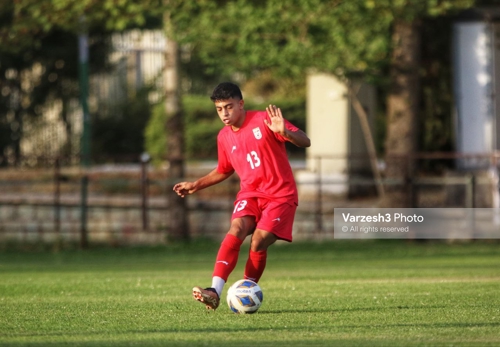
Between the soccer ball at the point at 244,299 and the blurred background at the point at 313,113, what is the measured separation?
1197 centimetres

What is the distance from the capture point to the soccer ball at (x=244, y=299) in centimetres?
947

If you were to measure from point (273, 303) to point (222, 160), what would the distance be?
1.50 meters

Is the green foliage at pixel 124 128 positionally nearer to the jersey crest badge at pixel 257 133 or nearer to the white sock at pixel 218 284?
the jersey crest badge at pixel 257 133

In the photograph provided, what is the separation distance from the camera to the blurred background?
21.7 meters

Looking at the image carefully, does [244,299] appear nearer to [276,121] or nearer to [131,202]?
[276,121]

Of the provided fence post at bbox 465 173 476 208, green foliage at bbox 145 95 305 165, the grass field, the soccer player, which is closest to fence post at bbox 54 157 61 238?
the grass field

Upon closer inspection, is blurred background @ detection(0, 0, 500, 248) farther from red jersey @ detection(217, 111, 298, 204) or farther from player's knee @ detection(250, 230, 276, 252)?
player's knee @ detection(250, 230, 276, 252)

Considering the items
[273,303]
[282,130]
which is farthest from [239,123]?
[273,303]

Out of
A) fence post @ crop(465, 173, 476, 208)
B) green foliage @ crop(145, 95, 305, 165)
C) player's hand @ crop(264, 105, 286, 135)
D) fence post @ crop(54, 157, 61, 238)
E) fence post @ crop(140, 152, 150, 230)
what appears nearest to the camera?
player's hand @ crop(264, 105, 286, 135)

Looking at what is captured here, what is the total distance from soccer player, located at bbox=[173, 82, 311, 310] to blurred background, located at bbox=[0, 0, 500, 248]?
11423 mm

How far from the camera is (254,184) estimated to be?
982 cm

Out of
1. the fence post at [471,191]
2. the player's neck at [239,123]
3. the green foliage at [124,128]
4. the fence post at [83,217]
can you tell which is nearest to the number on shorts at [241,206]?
the player's neck at [239,123]

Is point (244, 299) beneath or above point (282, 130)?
beneath

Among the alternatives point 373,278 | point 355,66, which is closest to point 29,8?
point 355,66
